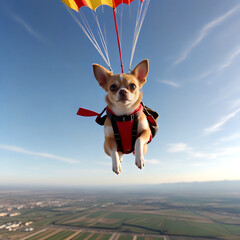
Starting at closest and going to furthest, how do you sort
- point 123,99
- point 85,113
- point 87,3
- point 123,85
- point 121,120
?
point 123,99 < point 123,85 < point 121,120 < point 85,113 < point 87,3

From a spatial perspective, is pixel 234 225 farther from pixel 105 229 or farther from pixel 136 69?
pixel 136 69

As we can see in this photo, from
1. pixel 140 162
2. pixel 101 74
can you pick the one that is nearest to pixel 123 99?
pixel 101 74

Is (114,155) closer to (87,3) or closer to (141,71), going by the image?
(141,71)

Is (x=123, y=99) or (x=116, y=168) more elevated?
(x=123, y=99)

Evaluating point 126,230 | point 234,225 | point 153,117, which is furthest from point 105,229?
point 153,117

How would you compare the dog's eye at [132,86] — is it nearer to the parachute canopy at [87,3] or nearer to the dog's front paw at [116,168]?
the dog's front paw at [116,168]

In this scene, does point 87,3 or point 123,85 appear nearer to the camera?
point 123,85

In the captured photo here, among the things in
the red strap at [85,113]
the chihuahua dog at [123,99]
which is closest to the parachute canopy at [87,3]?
the chihuahua dog at [123,99]

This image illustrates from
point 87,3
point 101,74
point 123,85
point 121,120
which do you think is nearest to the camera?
point 123,85
